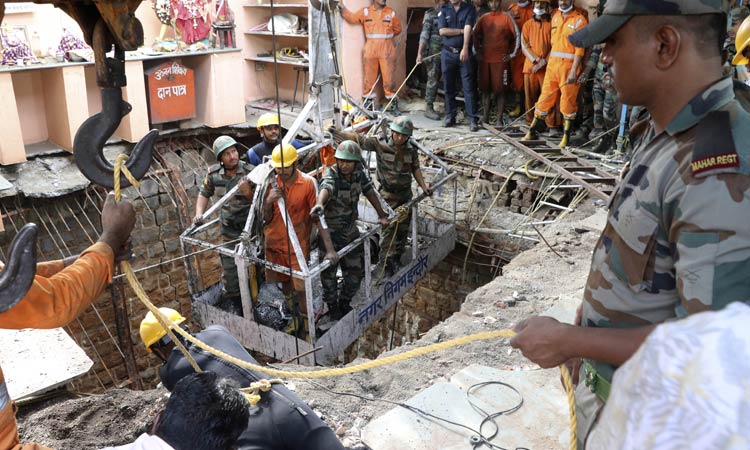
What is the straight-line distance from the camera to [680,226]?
1495mm

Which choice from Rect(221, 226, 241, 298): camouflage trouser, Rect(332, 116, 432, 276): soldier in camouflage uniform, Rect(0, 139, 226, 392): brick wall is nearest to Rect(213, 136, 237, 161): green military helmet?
Rect(221, 226, 241, 298): camouflage trouser

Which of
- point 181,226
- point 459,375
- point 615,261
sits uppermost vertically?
point 615,261

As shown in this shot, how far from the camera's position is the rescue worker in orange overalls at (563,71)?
30.1ft

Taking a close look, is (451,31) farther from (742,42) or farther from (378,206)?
(742,42)

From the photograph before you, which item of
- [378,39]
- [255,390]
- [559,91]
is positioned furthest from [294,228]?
[378,39]

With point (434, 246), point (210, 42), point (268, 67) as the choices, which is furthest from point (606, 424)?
point (268, 67)

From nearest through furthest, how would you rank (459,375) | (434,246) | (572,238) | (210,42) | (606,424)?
1. (606,424)
2. (459,375)
3. (572,238)
4. (434,246)
5. (210,42)

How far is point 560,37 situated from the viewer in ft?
30.7

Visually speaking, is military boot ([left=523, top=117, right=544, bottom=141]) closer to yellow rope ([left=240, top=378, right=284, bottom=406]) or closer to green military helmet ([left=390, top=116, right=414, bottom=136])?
green military helmet ([left=390, top=116, right=414, bottom=136])

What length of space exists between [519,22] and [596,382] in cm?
968

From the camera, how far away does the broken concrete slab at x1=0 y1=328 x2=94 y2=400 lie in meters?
4.29

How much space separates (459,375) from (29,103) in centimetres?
838

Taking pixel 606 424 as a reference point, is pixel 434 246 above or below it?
below

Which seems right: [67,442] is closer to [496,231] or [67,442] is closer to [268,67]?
[496,231]
